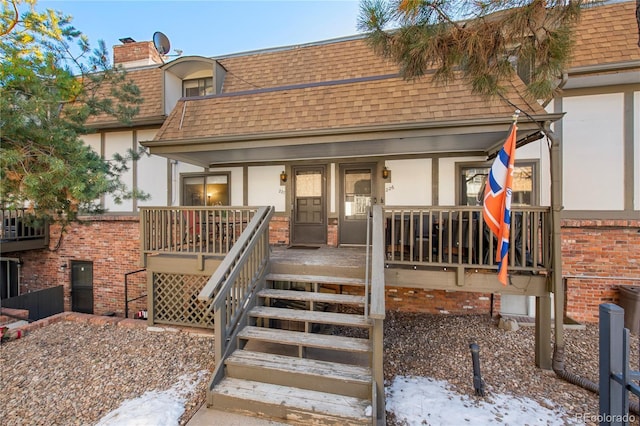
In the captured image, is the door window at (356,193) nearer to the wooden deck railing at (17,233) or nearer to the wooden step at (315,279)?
the wooden step at (315,279)

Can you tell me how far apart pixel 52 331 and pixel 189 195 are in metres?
3.79

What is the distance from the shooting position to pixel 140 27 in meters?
9.34

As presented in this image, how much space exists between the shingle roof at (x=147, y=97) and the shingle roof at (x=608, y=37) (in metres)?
9.38

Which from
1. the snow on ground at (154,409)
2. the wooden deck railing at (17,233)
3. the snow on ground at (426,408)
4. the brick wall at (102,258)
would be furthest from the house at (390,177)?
the wooden deck railing at (17,233)

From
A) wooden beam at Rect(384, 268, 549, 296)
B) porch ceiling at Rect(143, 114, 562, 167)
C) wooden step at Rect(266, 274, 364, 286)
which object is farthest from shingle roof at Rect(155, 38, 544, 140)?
wooden step at Rect(266, 274, 364, 286)

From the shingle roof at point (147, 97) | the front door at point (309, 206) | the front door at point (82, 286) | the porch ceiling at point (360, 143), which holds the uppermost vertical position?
the shingle roof at point (147, 97)

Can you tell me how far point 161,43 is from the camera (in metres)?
8.79

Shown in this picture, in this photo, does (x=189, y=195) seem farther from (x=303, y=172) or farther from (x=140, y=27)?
(x=140, y=27)

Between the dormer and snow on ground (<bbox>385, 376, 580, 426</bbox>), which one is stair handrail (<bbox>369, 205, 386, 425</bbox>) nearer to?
snow on ground (<bbox>385, 376, 580, 426</bbox>)

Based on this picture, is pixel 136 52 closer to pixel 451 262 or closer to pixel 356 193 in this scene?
pixel 356 193

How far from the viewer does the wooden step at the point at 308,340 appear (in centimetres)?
294

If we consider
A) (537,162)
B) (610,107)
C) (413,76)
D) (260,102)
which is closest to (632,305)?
(537,162)

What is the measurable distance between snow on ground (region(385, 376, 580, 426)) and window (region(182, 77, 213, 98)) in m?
8.00

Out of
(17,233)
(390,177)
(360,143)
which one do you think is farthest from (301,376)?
(17,233)
